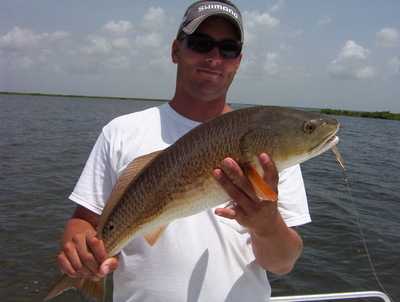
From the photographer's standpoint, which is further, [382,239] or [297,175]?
[382,239]

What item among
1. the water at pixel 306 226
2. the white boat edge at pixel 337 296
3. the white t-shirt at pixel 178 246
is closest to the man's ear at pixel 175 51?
the white t-shirt at pixel 178 246

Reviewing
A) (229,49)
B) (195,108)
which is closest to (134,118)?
(195,108)

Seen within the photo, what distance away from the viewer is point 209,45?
2812 millimetres

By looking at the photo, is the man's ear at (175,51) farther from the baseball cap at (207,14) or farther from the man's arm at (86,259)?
the man's arm at (86,259)

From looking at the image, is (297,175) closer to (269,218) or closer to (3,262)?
(269,218)

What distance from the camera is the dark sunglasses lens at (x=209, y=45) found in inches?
110

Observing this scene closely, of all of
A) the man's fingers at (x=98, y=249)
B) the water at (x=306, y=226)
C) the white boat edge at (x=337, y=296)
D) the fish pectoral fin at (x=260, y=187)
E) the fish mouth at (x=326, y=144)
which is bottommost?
the water at (x=306, y=226)

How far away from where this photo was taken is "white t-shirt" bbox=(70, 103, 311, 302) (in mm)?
2439

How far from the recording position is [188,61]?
2.87m

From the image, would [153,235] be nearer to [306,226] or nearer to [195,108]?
[195,108]

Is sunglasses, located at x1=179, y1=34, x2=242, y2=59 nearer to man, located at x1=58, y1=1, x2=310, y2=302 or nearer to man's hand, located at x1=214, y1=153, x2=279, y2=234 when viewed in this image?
man, located at x1=58, y1=1, x2=310, y2=302

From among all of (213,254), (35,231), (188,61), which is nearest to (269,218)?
(213,254)

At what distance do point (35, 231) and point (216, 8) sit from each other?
8325 mm

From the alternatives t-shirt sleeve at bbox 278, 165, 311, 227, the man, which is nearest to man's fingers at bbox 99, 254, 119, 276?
the man
